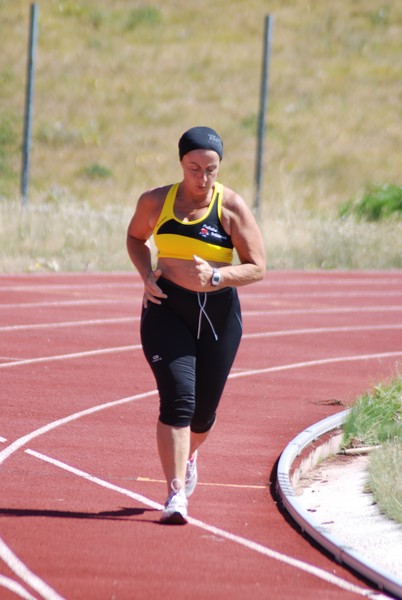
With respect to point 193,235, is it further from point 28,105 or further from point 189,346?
point 28,105


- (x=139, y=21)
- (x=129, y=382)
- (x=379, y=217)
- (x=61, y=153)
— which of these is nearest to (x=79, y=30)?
(x=139, y=21)

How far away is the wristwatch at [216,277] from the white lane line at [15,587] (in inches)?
72.7

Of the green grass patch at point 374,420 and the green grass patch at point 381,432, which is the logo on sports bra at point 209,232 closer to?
the green grass patch at point 381,432

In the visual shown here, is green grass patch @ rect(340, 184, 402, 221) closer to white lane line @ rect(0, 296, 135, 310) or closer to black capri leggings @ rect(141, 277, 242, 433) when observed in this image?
white lane line @ rect(0, 296, 135, 310)

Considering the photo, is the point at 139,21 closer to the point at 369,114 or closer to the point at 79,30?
the point at 79,30

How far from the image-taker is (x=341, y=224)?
29.3 meters

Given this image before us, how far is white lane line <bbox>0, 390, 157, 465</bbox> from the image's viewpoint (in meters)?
8.42

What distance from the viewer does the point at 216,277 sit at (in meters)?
6.50

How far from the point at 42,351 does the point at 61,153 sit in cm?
3833

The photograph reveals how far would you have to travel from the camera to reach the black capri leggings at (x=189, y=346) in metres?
6.59

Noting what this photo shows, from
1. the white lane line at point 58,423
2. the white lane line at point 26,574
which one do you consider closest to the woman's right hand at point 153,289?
the white lane line at point 26,574

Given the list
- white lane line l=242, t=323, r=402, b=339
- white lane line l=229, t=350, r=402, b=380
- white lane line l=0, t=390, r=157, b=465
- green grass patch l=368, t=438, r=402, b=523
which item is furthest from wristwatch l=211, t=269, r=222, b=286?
white lane line l=242, t=323, r=402, b=339

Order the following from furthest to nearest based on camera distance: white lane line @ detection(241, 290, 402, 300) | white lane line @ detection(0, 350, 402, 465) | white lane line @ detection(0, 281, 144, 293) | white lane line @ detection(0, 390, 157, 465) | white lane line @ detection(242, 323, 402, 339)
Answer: white lane line @ detection(241, 290, 402, 300), white lane line @ detection(0, 281, 144, 293), white lane line @ detection(242, 323, 402, 339), white lane line @ detection(0, 350, 402, 465), white lane line @ detection(0, 390, 157, 465)

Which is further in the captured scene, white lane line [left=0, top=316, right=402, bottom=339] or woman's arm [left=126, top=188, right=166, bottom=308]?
white lane line [left=0, top=316, right=402, bottom=339]
